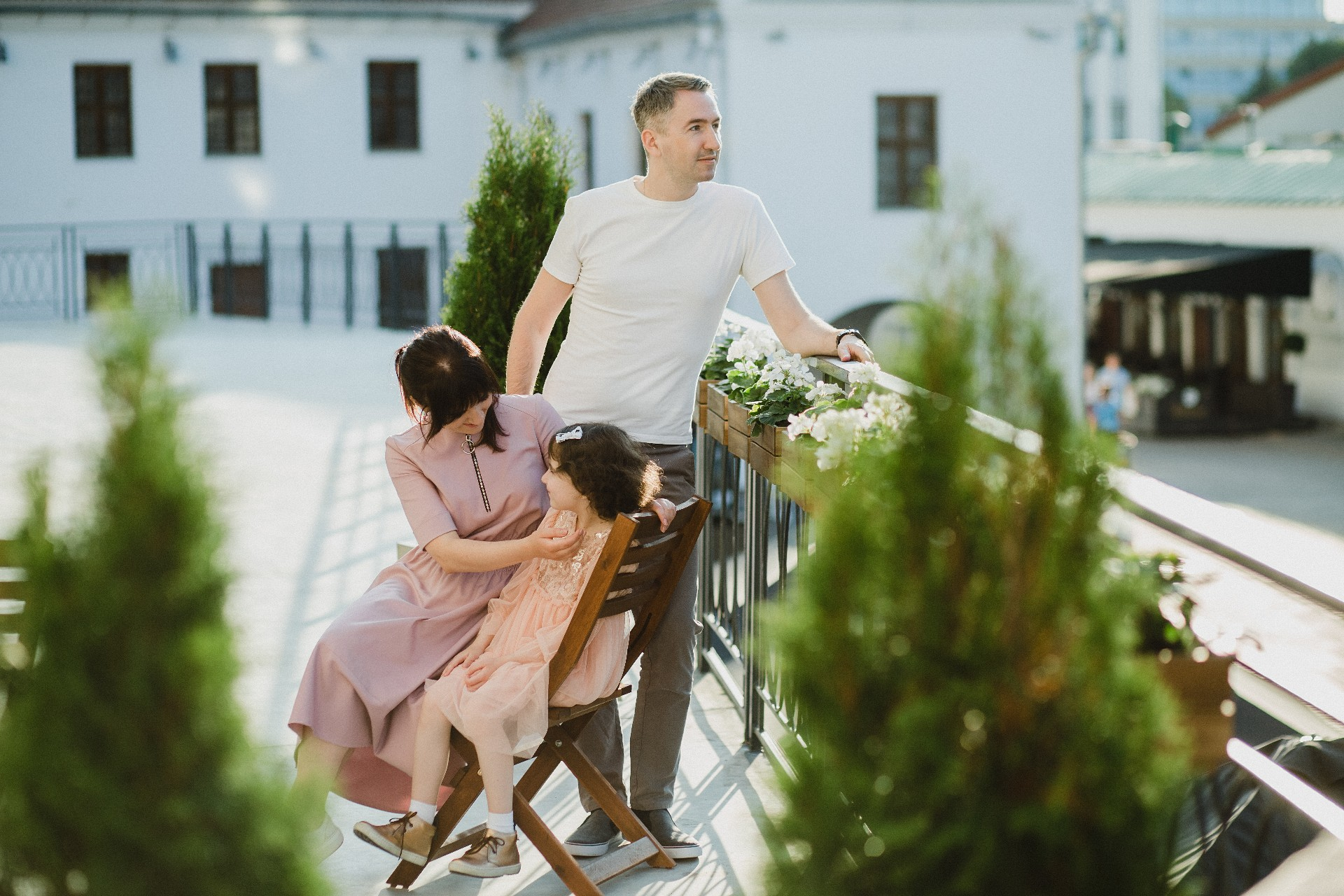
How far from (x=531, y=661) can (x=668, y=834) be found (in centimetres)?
65

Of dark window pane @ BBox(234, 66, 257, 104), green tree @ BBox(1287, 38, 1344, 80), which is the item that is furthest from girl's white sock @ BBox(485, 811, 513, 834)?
green tree @ BBox(1287, 38, 1344, 80)

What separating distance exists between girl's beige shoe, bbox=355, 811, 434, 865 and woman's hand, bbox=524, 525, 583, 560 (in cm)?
61

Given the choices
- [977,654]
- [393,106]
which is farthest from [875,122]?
[977,654]

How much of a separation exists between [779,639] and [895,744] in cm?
16

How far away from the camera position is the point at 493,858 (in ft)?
10.7

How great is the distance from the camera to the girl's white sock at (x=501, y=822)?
326 cm

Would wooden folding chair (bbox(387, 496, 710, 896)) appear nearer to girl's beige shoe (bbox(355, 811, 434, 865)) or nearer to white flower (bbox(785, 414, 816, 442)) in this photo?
girl's beige shoe (bbox(355, 811, 434, 865))

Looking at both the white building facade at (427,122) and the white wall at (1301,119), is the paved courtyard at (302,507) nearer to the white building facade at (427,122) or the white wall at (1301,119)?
the white building facade at (427,122)

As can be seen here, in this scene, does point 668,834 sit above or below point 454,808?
below

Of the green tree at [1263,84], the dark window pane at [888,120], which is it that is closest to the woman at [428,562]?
the dark window pane at [888,120]

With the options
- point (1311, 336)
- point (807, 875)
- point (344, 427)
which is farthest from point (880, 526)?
point (1311, 336)

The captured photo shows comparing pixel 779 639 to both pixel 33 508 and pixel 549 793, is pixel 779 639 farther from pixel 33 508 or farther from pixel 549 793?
pixel 549 793

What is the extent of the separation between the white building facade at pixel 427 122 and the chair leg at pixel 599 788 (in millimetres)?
17708

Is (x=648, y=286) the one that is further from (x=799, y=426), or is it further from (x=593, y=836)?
(x=593, y=836)
